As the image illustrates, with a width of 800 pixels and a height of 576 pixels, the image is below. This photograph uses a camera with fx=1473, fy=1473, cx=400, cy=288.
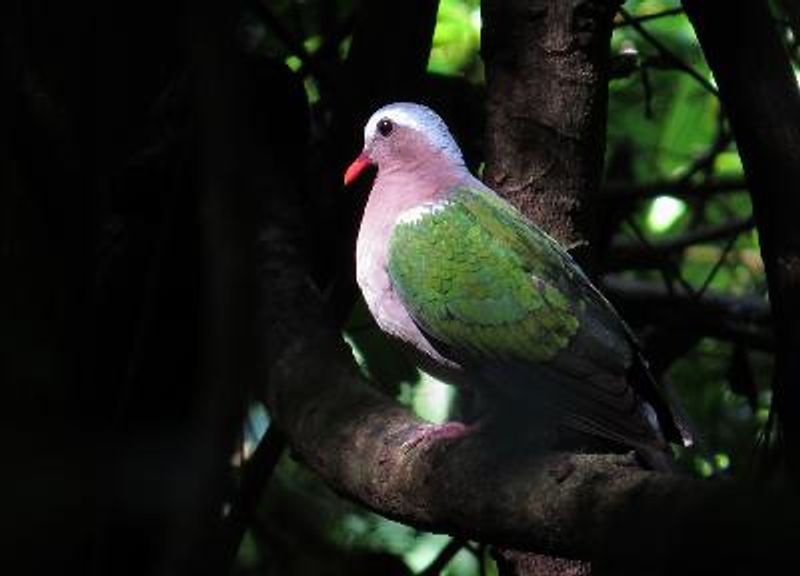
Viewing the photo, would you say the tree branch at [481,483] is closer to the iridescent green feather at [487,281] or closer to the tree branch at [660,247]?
the iridescent green feather at [487,281]

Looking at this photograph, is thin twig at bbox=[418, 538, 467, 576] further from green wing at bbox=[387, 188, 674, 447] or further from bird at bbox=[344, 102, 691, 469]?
green wing at bbox=[387, 188, 674, 447]

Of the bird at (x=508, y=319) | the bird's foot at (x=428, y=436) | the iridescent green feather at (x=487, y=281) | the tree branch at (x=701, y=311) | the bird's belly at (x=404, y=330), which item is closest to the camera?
the bird's foot at (x=428, y=436)

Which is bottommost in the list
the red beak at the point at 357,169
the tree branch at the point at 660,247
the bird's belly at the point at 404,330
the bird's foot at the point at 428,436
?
the tree branch at the point at 660,247

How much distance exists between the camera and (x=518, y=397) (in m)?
3.55

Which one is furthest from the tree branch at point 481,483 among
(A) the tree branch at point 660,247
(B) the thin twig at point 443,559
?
(A) the tree branch at point 660,247

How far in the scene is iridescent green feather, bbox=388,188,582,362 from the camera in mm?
3625

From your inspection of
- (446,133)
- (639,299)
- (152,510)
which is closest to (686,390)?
(639,299)

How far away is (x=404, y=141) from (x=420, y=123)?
83 millimetres

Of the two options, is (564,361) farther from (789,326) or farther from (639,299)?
(639,299)

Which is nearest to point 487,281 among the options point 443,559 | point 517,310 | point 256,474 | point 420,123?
point 517,310

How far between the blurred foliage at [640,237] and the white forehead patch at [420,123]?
1.25 feet

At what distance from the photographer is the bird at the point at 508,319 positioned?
342 centimetres

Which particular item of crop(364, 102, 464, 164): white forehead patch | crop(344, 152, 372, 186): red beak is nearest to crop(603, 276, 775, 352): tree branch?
crop(364, 102, 464, 164): white forehead patch

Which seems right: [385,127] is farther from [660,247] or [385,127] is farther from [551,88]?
[660,247]
